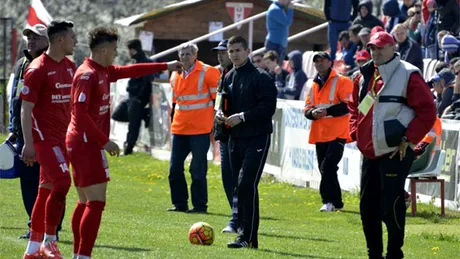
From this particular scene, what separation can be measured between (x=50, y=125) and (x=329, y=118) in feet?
20.8

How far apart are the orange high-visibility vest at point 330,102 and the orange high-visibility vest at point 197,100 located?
58.0 inches

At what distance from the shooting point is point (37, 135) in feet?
35.0

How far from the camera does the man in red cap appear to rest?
10336 mm

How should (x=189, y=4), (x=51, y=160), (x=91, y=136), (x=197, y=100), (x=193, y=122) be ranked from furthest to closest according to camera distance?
(x=189, y=4) < (x=197, y=100) < (x=193, y=122) < (x=51, y=160) < (x=91, y=136)

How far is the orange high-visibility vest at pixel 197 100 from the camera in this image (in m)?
15.9

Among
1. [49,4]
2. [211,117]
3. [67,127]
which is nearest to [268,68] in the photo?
[211,117]

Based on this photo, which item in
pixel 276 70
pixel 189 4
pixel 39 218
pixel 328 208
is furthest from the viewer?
pixel 189 4

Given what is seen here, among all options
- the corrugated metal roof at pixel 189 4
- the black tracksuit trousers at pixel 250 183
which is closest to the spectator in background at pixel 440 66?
the black tracksuit trousers at pixel 250 183

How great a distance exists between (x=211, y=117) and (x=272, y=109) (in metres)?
4.33

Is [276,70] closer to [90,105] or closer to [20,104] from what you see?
[20,104]

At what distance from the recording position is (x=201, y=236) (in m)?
12.0

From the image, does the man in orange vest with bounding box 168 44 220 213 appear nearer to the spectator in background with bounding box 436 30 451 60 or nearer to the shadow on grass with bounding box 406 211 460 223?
the shadow on grass with bounding box 406 211 460 223

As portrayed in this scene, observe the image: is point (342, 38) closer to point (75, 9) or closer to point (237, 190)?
point (237, 190)

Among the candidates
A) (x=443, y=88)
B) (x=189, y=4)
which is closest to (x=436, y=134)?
(x=443, y=88)
